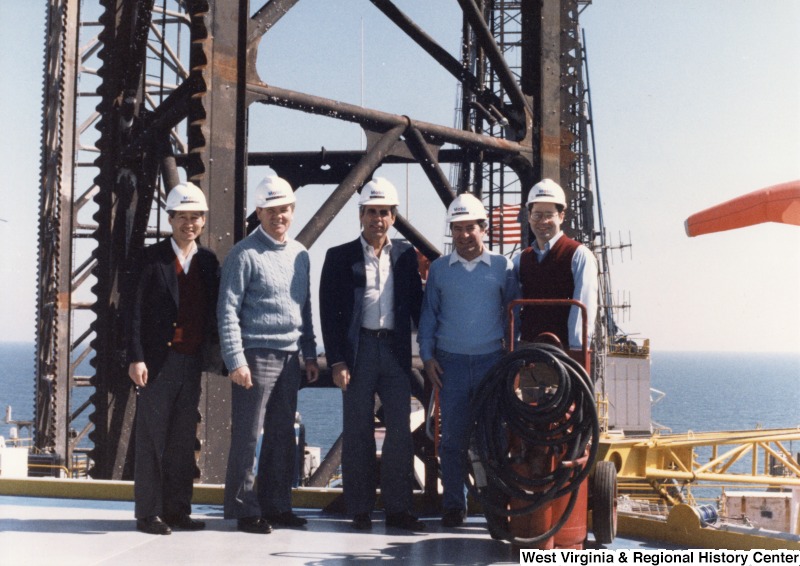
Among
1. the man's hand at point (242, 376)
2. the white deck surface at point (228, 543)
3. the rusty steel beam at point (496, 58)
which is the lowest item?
the white deck surface at point (228, 543)

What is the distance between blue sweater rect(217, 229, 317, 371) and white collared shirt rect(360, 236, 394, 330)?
0.41 m

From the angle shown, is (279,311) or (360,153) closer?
(279,311)

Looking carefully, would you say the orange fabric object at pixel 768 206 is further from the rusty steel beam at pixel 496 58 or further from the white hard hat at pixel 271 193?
the white hard hat at pixel 271 193

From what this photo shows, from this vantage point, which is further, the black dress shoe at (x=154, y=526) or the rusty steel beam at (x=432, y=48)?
the rusty steel beam at (x=432, y=48)

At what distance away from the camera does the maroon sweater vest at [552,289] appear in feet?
19.0

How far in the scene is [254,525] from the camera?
19.8 feet

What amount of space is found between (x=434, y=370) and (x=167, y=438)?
1662 mm

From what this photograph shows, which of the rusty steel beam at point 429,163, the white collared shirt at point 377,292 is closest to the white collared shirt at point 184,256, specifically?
the white collared shirt at point 377,292

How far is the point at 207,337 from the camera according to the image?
6180 millimetres

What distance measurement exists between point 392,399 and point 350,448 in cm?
40

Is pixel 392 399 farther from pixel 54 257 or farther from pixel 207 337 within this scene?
pixel 54 257

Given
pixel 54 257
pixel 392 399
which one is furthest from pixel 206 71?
pixel 54 257

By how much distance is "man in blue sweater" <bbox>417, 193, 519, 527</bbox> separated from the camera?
242 inches

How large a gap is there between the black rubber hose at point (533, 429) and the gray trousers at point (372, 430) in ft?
3.01
